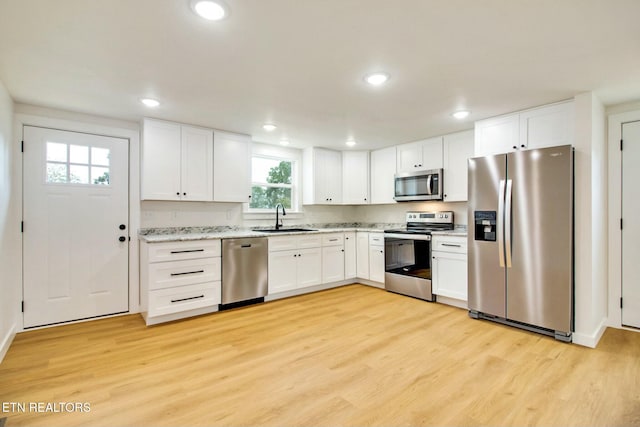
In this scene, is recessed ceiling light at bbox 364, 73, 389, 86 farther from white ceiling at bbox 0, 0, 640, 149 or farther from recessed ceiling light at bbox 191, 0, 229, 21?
recessed ceiling light at bbox 191, 0, 229, 21

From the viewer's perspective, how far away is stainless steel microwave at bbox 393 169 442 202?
14.0ft

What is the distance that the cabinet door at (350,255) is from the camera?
492cm

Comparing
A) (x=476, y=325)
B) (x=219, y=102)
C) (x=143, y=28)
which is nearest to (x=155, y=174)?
(x=219, y=102)

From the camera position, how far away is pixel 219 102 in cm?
300

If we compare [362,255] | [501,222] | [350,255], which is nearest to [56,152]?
[350,255]

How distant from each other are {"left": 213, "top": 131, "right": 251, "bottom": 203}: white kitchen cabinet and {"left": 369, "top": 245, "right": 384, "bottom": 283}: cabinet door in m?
2.03

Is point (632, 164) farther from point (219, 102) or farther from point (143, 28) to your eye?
point (143, 28)

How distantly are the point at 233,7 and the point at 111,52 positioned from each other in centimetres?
104

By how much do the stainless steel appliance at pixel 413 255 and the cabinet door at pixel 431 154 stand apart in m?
0.70

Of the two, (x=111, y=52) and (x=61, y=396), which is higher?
(x=111, y=52)

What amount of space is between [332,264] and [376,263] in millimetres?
668

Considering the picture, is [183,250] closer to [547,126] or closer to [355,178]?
[355,178]

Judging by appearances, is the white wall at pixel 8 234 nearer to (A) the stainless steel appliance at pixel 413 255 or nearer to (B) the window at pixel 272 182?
(B) the window at pixel 272 182

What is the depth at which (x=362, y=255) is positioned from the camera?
4.93 meters
